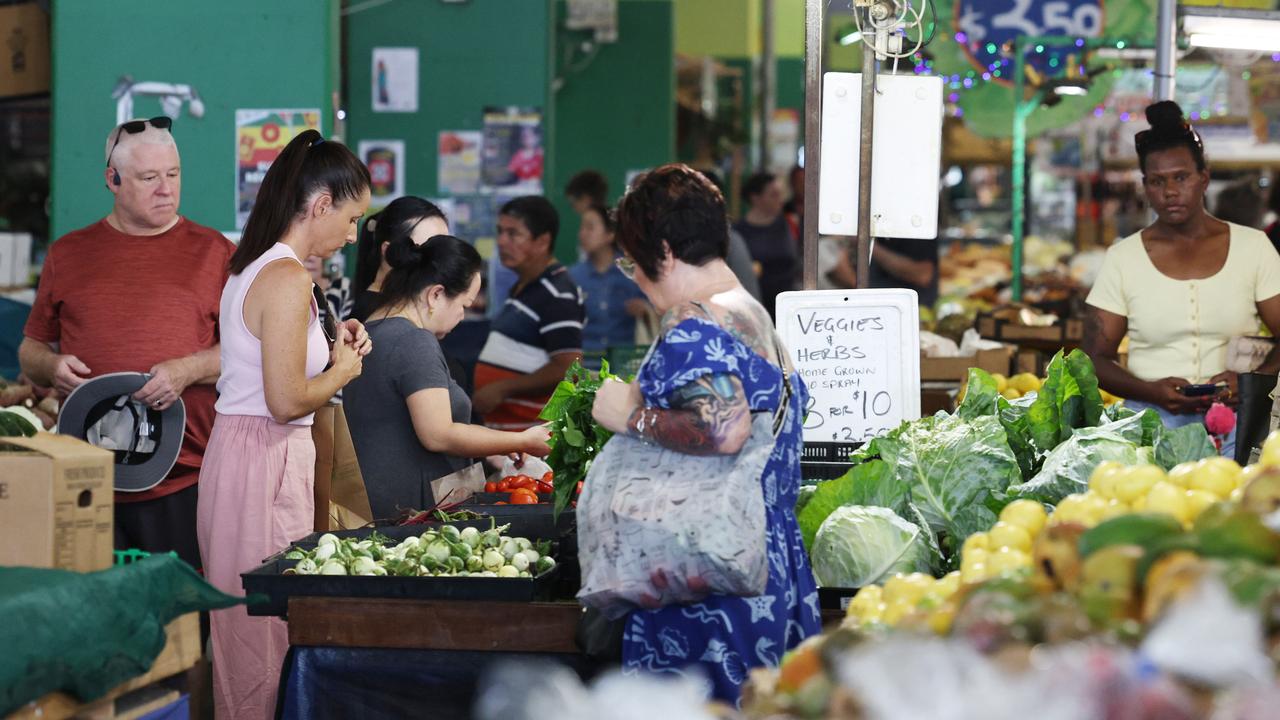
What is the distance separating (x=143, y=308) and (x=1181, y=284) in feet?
11.3

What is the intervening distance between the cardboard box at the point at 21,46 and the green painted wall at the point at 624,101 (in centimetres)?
610

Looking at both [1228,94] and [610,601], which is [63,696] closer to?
[610,601]

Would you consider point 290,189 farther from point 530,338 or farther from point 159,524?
point 530,338

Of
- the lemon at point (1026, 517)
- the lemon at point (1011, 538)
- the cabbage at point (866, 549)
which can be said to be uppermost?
the lemon at point (1026, 517)

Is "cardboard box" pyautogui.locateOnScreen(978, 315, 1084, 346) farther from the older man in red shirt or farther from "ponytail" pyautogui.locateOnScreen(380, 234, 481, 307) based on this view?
the older man in red shirt

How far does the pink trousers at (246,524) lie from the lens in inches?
149

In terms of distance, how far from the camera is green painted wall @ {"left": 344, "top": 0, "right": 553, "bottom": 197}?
8.58 m

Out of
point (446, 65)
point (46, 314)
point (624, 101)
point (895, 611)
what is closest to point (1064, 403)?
point (895, 611)

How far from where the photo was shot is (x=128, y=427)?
4.26 m

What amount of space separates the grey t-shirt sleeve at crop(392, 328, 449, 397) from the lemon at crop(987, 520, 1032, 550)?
6.62 ft

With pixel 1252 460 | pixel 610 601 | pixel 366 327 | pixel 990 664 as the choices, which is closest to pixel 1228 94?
pixel 1252 460

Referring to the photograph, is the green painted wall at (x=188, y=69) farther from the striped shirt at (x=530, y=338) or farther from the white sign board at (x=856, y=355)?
the white sign board at (x=856, y=355)

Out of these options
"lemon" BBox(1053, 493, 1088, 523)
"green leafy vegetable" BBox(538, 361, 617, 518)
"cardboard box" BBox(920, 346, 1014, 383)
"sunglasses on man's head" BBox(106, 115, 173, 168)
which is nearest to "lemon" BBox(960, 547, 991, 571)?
"lemon" BBox(1053, 493, 1088, 523)

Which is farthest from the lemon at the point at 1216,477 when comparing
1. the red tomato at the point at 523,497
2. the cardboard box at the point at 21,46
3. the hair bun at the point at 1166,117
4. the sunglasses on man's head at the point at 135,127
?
the cardboard box at the point at 21,46
